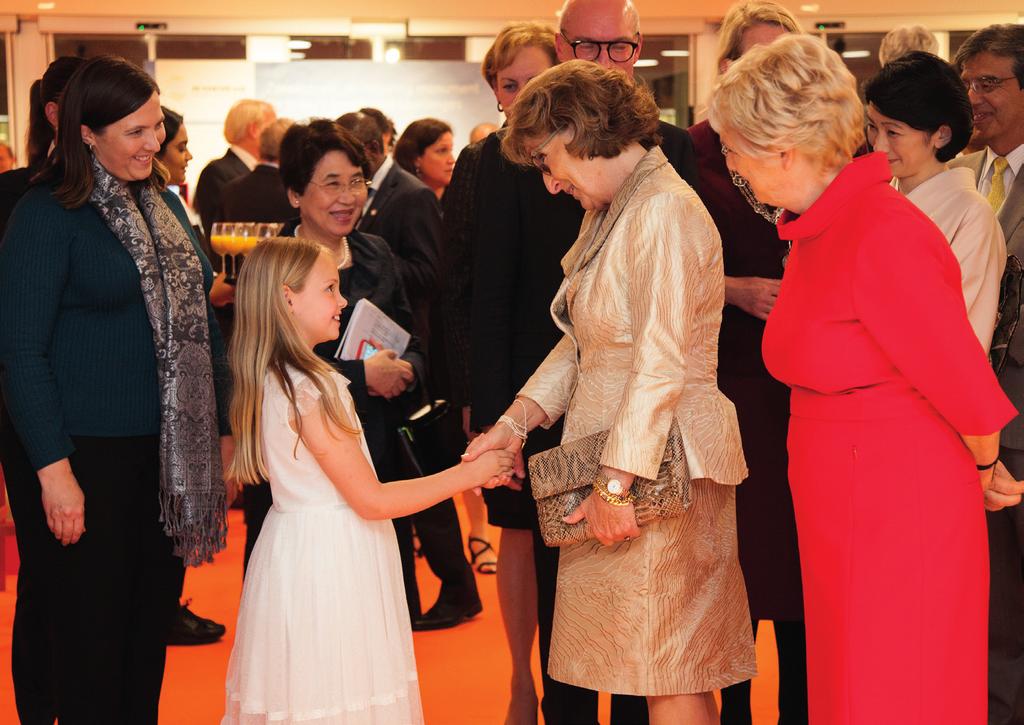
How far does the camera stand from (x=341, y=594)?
8.68 feet

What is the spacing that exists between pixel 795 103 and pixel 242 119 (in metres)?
5.84

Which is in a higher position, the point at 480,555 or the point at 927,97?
the point at 927,97

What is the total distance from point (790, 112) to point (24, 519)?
6.43 feet

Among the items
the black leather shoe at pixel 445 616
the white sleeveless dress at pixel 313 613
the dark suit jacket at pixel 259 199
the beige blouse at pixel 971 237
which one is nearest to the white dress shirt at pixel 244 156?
the dark suit jacket at pixel 259 199

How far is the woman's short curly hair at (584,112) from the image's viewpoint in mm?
2375

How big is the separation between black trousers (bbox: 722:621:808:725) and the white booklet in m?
1.27

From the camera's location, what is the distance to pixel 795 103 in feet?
6.88

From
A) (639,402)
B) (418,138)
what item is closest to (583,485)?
(639,402)

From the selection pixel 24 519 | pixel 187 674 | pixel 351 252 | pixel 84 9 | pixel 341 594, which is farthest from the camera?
pixel 84 9

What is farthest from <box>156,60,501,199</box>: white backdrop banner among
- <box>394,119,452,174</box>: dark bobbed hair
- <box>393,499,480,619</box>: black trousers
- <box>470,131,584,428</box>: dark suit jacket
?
<box>470,131,584,428</box>: dark suit jacket

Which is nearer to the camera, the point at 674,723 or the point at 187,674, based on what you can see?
the point at 674,723

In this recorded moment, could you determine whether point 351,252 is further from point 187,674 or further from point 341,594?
point 187,674

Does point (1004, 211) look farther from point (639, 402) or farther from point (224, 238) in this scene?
point (224, 238)

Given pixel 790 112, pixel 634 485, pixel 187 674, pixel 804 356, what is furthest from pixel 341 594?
pixel 187 674
